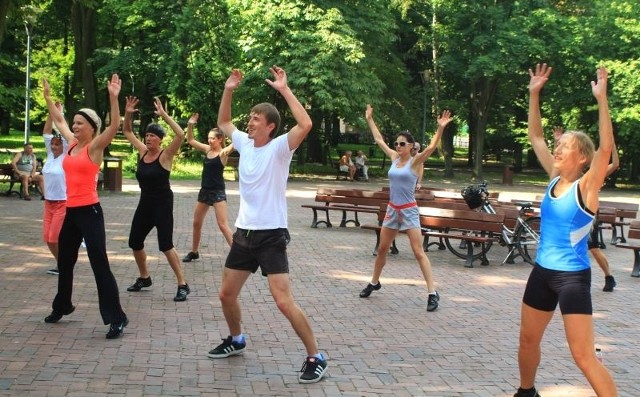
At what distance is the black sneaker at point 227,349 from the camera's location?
6.30 metres

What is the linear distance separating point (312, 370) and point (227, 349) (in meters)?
0.87

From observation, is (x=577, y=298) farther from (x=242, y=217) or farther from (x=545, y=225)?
(x=242, y=217)

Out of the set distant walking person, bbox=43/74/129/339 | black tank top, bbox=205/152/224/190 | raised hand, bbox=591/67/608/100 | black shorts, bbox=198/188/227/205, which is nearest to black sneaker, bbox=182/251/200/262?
black shorts, bbox=198/188/227/205

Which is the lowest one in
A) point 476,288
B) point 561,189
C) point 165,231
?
point 476,288

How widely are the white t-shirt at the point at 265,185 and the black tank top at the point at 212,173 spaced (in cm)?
473

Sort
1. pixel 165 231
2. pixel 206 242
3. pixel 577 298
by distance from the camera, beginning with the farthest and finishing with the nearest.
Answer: pixel 206 242 → pixel 165 231 → pixel 577 298

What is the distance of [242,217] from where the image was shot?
232 inches

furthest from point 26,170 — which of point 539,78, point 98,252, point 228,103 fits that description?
point 539,78

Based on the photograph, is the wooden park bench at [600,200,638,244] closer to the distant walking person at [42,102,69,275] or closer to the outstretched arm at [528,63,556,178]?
the distant walking person at [42,102,69,275]

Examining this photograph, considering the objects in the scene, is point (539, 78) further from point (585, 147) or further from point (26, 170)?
point (26, 170)


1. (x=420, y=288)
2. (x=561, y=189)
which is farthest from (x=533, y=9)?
(x=561, y=189)

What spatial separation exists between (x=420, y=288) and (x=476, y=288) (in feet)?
2.52

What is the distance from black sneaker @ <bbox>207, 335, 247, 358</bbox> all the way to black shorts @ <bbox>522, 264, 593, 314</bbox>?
2.43 metres

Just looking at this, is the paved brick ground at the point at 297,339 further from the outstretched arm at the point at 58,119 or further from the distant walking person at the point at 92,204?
the outstretched arm at the point at 58,119
